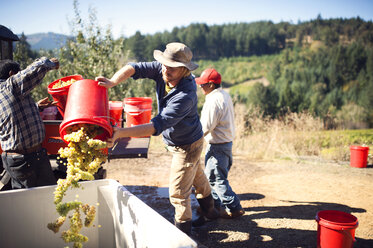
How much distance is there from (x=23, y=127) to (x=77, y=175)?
132 cm

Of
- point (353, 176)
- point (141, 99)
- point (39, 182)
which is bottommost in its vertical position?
point (353, 176)

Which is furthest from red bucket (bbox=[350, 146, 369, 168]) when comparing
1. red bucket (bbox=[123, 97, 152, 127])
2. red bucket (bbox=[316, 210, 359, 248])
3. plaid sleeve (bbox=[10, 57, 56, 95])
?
plaid sleeve (bbox=[10, 57, 56, 95])

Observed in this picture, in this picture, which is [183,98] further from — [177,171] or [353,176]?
[353,176]

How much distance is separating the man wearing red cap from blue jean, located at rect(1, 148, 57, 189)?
6.57 ft

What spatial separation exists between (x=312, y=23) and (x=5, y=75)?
293ft

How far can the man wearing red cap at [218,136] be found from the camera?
409 cm

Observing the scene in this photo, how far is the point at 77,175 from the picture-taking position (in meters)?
2.27

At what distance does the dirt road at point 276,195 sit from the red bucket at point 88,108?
2064mm

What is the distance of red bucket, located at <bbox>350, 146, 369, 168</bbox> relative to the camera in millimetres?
7055

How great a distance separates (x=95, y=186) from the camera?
256cm

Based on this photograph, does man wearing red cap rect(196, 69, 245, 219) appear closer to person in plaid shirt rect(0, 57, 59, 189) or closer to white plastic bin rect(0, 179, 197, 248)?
white plastic bin rect(0, 179, 197, 248)

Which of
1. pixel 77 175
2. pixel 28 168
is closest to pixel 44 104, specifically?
pixel 28 168

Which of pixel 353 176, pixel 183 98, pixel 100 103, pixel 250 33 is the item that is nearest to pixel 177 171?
pixel 183 98

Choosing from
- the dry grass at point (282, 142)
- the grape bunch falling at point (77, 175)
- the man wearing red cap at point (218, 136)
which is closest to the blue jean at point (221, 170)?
the man wearing red cap at point (218, 136)
